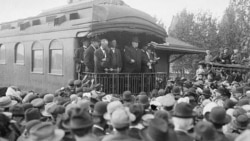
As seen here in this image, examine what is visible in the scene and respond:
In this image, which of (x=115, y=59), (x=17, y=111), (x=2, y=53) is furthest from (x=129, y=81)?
(x=2, y=53)

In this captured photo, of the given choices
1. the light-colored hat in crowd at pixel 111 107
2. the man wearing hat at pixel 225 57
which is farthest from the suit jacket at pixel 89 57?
the man wearing hat at pixel 225 57

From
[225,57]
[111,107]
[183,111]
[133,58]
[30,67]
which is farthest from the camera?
[225,57]

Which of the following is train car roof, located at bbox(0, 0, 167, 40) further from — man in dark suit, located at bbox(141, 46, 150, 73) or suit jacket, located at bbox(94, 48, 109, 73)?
man in dark suit, located at bbox(141, 46, 150, 73)

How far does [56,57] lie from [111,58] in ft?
6.95

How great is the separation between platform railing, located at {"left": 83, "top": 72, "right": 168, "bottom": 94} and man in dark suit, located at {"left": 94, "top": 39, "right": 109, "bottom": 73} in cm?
25

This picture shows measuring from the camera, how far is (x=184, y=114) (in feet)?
9.19

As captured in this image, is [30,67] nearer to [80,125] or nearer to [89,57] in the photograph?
[89,57]

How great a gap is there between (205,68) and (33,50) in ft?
20.9

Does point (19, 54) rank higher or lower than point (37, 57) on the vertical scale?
higher

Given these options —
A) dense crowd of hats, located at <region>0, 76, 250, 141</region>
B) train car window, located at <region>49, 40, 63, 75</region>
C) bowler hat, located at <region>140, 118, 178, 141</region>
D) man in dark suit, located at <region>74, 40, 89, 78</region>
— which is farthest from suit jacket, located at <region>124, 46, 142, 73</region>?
bowler hat, located at <region>140, 118, 178, 141</region>

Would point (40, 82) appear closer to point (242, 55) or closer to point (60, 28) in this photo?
point (60, 28)

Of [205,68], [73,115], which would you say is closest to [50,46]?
[205,68]

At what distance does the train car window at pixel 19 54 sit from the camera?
10.6 m

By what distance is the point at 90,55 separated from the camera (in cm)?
764
